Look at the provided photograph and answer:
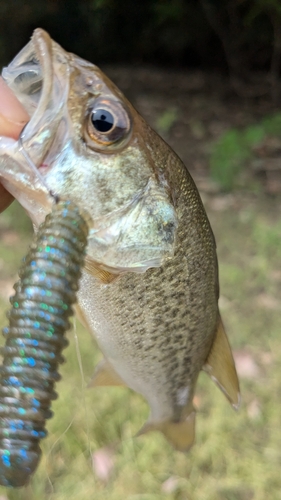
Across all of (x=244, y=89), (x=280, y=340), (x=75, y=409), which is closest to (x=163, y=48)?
(x=244, y=89)

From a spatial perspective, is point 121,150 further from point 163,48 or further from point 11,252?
point 163,48

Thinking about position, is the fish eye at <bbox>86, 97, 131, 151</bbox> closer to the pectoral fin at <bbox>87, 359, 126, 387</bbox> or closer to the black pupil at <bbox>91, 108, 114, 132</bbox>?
the black pupil at <bbox>91, 108, 114, 132</bbox>

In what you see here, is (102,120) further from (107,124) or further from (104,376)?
(104,376)

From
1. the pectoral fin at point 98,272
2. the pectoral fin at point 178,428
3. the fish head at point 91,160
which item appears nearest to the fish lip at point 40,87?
the fish head at point 91,160

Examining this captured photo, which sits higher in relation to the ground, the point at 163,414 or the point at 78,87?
the point at 78,87

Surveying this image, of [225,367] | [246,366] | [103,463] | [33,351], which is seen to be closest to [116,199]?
[33,351]

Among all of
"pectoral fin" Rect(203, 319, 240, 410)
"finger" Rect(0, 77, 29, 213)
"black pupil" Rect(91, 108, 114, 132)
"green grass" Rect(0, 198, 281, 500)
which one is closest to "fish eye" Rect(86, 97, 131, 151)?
"black pupil" Rect(91, 108, 114, 132)
